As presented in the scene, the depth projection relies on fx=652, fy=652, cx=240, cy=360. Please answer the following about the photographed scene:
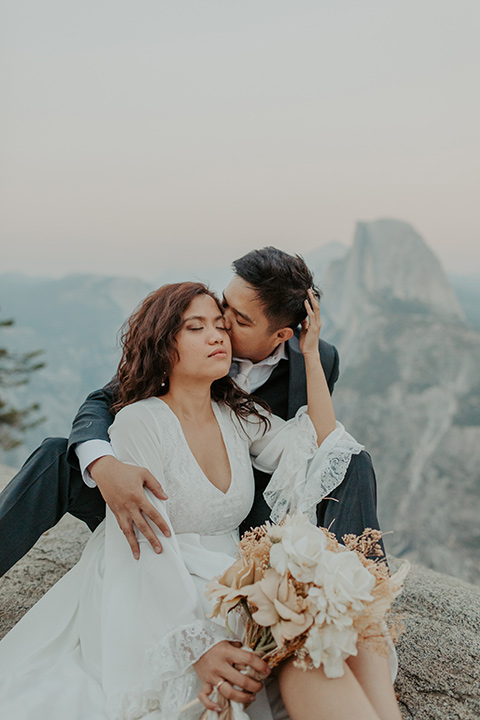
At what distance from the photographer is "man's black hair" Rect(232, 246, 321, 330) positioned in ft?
10.5

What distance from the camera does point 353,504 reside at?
9.62 feet

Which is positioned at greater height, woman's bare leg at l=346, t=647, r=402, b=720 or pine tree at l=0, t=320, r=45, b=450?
woman's bare leg at l=346, t=647, r=402, b=720

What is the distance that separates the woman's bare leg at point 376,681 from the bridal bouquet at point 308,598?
6.3 inches

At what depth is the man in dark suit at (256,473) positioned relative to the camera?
248cm

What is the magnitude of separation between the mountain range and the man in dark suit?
29.9m

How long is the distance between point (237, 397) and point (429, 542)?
35.8 meters

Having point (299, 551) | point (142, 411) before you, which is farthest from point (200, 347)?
point (299, 551)

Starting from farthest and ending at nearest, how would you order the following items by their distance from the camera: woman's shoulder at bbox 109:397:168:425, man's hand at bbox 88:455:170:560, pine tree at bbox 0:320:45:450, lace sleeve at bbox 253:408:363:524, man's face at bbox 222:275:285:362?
1. pine tree at bbox 0:320:45:450
2. man's face at bbox 222:275:285:362
3. lace sleeve at bbox 253:408:363:524
4. woman's shoulder at bbox 109:397:168:425
5. man's hand at bbox 88:455:170:560

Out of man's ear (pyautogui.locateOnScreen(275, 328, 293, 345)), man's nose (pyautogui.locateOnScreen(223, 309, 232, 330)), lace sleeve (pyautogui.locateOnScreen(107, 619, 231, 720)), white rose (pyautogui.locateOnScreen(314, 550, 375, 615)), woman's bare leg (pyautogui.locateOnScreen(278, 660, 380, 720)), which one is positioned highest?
man's nose (pyautogui.locateOnScreen(223, 309, 232, 330))

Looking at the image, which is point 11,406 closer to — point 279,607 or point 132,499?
point 132,499

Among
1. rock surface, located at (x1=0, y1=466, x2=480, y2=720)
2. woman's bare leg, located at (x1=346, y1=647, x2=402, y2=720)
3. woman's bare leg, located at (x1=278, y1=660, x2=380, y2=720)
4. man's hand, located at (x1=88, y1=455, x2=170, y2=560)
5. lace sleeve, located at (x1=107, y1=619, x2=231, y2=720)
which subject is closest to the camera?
woman's bare leg, located at (x1=278, y1=660, x2=380, y2=720)

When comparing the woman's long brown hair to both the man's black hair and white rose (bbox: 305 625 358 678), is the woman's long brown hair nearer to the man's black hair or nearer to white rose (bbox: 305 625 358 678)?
the man's black hair

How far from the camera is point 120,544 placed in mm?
2473

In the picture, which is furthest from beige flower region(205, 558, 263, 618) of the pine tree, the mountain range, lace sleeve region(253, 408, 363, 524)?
the mountain range
